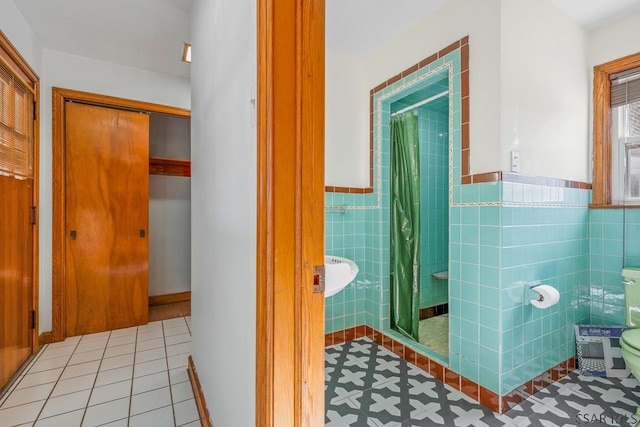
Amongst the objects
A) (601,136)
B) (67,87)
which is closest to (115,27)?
(67,87)

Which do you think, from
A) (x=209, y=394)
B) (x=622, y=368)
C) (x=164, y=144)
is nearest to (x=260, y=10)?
(x=209, y=394)

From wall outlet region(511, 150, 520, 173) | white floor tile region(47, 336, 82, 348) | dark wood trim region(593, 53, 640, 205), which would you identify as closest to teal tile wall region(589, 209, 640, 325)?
dark wood trim region(593, 53, 640, 205)

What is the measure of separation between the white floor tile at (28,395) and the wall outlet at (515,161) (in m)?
3.01

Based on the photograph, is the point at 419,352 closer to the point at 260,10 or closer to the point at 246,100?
the point at 246,100

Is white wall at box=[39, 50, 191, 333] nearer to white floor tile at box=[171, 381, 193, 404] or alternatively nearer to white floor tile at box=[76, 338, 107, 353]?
white floor tile at box=[76, 338, 107, 353]

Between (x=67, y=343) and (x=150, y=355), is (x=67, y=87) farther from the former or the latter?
(x=150, y=355)

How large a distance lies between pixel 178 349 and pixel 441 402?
6.37 feet

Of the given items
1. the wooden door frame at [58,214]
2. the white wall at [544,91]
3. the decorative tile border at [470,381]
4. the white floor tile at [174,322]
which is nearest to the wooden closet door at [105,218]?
the wooden door frame at [58,214]

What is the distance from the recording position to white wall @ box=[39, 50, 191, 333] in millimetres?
2406

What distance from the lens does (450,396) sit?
174 cm

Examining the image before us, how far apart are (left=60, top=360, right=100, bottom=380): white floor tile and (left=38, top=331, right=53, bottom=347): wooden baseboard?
0.58m

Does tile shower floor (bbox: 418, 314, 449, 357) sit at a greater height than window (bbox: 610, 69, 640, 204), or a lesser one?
lesser

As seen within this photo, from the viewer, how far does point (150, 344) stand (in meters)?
2.43

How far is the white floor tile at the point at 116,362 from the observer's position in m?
2.07
